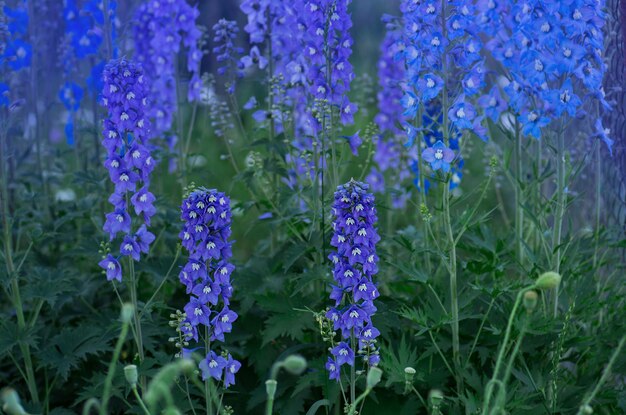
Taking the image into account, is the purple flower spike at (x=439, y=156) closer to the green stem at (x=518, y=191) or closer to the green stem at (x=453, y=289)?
the green stem at (x=453, y=289)

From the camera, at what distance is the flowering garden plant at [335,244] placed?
2.71 meters

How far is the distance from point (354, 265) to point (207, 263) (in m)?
0.44

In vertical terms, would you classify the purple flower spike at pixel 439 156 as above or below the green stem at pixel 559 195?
above

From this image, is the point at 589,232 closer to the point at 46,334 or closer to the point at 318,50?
the point at 318,50

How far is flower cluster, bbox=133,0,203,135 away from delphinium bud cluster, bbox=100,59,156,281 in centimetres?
112

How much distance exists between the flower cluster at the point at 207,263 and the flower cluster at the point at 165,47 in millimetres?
1529

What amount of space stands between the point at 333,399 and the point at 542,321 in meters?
0.72

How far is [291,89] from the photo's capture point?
12.1 ft

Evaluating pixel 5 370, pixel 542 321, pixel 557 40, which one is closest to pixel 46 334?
pixel 5 370

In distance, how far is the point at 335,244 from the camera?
2576 mm

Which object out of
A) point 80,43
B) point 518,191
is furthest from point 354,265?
point 80,43

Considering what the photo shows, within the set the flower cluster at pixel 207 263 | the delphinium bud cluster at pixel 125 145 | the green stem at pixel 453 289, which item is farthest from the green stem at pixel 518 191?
the delphinium bud cluster at pixel 125 145

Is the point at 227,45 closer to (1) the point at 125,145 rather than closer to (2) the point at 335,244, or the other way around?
(1) the point at 125,145

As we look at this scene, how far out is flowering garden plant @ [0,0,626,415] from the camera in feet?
8.90
